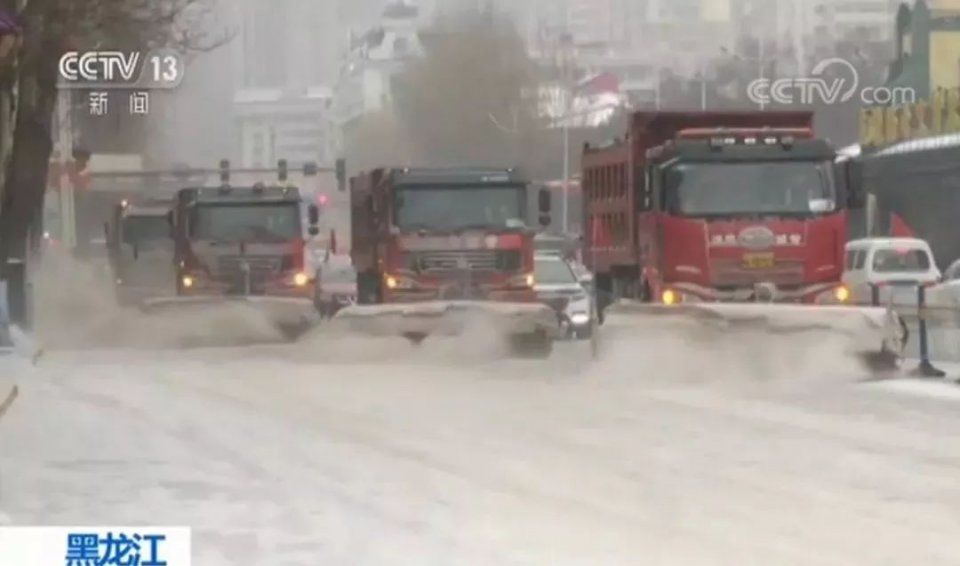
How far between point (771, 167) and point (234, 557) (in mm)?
14435

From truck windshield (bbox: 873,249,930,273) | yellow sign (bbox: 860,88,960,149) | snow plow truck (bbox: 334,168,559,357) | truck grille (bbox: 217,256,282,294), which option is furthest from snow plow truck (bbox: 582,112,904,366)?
yellow sign (bbox: 860,88,960,149)

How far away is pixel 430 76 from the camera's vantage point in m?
32.2

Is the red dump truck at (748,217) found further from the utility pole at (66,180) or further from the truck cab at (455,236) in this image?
the utility pole at (66,180)

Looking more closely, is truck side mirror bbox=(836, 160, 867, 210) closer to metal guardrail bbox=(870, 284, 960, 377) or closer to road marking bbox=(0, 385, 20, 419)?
metal guardrail bbox=(870, 284, 960, 377)

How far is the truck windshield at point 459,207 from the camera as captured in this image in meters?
26.7

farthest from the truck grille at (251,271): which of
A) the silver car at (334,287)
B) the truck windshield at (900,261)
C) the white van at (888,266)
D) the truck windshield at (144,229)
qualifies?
the truck windshield at (900,261)

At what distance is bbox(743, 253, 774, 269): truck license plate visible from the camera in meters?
23.6

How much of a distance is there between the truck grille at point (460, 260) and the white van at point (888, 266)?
12.9 feet

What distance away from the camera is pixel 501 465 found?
13.9m

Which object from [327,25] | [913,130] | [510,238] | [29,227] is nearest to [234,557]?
[510,238]

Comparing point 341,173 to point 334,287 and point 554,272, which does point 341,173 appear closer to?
point 554,272

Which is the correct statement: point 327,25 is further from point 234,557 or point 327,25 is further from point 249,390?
point 234,557

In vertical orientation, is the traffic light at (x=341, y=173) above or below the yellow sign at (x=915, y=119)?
below

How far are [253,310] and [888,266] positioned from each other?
7.58 meters
